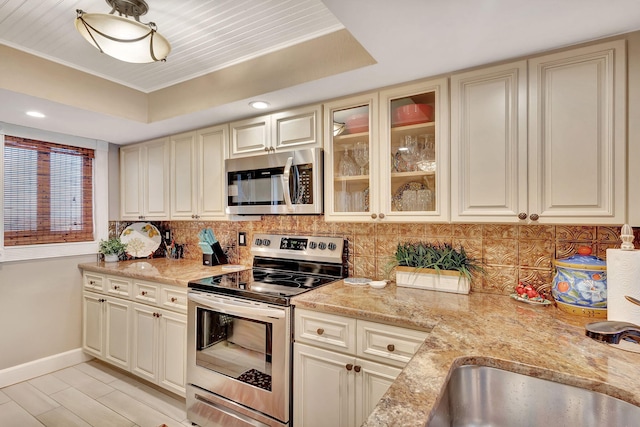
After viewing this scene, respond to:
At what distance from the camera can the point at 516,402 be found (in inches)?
39.8

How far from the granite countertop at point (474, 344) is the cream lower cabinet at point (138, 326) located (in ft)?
3.71

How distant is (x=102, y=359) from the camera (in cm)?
282

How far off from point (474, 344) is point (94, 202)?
3.50 metres

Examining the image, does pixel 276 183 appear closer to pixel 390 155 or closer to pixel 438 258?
pixel 390 155

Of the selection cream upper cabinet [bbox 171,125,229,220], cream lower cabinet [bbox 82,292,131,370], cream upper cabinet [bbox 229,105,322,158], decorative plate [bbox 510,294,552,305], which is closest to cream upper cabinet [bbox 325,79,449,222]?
cream upper cabinet [bbox 229,105,322,158]

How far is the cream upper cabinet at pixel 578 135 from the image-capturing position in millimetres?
1338

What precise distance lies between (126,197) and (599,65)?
373 cm

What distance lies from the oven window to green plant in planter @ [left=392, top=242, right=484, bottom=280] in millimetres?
911

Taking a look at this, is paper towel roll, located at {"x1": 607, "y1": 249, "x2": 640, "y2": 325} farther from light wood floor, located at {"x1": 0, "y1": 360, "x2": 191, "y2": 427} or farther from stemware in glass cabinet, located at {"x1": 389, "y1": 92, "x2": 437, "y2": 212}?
light wood floor, located at {"x1": 0, "y1": 360, "x2": 191, "y2": 427}

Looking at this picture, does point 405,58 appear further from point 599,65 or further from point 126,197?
point 126,197

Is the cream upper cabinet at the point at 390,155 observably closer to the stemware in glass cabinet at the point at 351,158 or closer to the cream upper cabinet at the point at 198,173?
the stemware in glass cabinet at the point at 351,158

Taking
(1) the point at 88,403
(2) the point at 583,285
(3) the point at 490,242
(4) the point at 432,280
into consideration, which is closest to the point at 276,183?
(4) the point at 432,280

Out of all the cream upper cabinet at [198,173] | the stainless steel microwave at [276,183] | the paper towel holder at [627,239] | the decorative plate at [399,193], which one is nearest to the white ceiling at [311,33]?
the cream upper cabinet at [198,173]

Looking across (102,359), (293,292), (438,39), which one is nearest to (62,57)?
(293,292)
